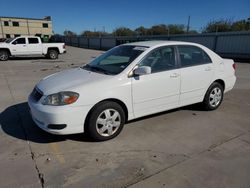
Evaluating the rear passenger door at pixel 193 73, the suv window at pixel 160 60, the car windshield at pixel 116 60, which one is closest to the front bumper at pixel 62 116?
the car windshield at pixel 116 60

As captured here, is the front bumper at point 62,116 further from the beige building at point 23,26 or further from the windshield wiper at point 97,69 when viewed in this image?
the beige building at point 23,26

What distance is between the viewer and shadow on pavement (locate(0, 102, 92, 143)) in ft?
12.4

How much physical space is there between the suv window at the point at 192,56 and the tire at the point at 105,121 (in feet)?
5.76

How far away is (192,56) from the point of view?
15.5 feet

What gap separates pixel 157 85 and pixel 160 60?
0.52m

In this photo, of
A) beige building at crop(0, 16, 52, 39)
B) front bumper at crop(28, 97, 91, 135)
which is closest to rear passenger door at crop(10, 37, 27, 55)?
front bumper at crop(28, 97, 91, 135)

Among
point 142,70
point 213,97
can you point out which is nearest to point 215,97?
point 213,97

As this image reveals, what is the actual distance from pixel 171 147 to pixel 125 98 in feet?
3.56

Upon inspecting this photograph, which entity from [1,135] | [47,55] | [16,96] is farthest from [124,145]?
[47,55]

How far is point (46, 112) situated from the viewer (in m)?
3.29

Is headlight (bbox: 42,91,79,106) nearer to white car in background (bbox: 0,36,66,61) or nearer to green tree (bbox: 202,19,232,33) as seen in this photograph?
white car in background (bbox: 0,36,66,61)

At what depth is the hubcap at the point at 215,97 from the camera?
16.6 feet

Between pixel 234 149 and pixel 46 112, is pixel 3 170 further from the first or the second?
pixel 234 149

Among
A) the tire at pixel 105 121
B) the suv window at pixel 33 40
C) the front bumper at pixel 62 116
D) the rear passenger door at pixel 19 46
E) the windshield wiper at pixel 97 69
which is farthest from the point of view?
the suv window at pixel 33 40
